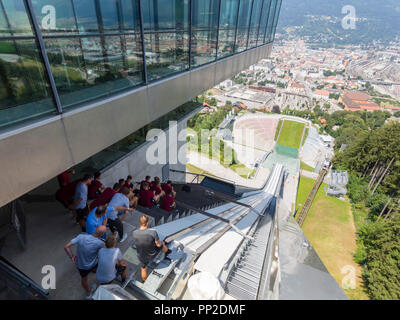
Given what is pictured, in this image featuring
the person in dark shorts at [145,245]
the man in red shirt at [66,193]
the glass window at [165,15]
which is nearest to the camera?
the person in dark shorts at [145,245]

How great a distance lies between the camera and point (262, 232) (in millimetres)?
6379

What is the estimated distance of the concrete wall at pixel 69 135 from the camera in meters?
3.47

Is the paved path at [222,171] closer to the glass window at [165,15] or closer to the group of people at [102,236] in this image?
the glass window at [165,15]

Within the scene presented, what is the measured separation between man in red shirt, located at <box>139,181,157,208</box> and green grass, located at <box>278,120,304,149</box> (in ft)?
185

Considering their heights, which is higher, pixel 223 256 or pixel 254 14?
pixel 254 14

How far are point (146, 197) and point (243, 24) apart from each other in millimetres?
13095

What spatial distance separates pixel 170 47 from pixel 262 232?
7.07 metres

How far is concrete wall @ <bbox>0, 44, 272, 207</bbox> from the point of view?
3473mm

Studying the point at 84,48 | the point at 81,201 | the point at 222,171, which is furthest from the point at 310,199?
the point at 84,48

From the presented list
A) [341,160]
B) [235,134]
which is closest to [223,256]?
[341,160]

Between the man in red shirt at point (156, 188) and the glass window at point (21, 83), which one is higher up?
the glass window at point (21, 83)

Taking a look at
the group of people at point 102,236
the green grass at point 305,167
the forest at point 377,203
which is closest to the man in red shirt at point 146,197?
the group of people at point 102,236

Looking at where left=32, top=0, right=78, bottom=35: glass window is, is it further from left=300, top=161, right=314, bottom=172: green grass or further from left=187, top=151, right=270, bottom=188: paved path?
left=300, top=161, right=314, bottom=172: green grass
